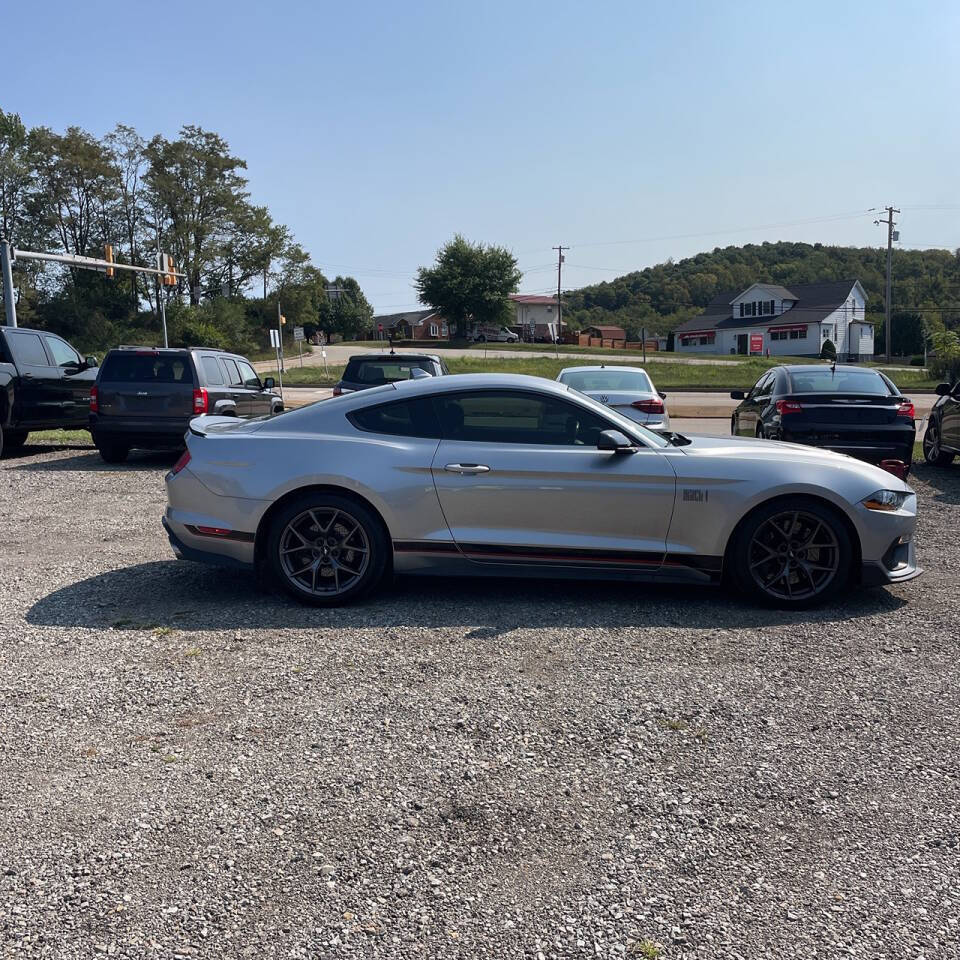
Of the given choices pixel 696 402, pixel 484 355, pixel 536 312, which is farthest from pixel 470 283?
pixel 696 402

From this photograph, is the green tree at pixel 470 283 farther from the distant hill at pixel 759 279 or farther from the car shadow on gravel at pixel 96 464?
the car shadow on gravel at pixel 96 464

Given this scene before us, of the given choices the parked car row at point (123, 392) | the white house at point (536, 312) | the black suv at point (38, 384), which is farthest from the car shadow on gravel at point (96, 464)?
the white house at point (536, 312)

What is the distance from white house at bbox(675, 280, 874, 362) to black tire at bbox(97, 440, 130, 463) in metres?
73.0

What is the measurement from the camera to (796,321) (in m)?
86.7

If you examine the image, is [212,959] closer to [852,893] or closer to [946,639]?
[852,893]

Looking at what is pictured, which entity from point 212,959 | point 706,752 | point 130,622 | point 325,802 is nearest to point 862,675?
point 706,752

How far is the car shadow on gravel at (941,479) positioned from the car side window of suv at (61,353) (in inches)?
505

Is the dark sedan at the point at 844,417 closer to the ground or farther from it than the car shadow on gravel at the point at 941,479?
farther from it

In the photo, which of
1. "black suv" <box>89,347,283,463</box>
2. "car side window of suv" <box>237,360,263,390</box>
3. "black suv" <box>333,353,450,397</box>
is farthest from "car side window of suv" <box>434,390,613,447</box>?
"car side window of suv" <box>237,360,263,390</box>

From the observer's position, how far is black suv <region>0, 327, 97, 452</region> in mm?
13430

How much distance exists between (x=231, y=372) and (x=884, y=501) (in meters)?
10.9

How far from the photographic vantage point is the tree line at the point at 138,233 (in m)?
72.1

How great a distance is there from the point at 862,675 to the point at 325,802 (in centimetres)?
288

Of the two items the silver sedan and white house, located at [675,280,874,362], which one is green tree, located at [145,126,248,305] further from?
the silver sedan
